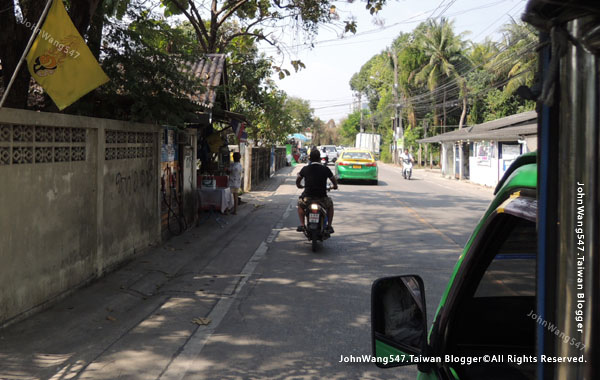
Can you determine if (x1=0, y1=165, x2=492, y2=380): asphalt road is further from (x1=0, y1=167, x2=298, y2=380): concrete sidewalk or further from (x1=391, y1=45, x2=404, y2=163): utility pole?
(x1=391, y1=45, x2=404, y2=163): utility pole

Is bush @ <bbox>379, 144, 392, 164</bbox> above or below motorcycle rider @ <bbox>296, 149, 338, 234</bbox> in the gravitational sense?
above

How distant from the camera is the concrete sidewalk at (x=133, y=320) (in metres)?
4.54

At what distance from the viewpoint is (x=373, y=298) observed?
2.04 metres

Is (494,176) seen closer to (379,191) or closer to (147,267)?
(379,191)

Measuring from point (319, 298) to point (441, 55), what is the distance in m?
45.4

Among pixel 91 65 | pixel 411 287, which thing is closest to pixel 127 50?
pixel 91 65

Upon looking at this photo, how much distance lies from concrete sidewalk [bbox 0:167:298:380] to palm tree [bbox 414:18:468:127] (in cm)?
4154

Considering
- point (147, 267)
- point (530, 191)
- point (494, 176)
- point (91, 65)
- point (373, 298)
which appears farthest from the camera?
point (494, 176)

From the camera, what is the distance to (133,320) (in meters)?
5.91

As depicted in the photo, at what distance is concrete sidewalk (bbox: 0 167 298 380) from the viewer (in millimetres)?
4535

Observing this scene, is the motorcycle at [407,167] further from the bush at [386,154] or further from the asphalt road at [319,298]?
the bush at [386,154]

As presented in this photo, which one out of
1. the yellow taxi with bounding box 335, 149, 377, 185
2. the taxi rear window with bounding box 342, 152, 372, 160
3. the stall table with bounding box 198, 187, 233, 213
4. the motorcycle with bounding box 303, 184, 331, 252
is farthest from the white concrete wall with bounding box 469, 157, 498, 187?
the motorcycle with bounding box 303, 184, 331, 252

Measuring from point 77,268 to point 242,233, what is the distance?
5.41 meters

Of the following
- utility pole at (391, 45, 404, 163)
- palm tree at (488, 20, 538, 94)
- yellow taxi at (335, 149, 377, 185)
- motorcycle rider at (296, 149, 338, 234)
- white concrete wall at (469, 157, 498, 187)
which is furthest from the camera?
utility pole at (391, 45, 404, 163)
